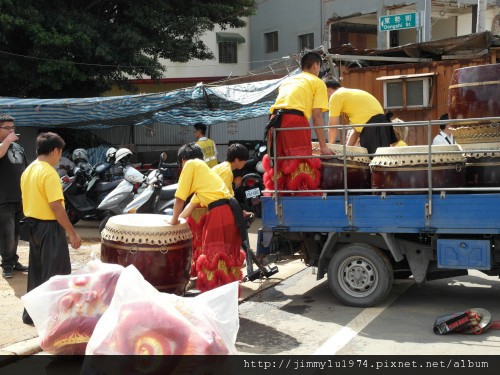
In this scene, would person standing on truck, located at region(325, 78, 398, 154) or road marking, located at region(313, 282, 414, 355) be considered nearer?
road marking, located at region(313, 282, 414, 355)

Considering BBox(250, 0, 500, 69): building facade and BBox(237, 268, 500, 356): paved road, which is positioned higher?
BBox(250, 0, 500, 69): building facade

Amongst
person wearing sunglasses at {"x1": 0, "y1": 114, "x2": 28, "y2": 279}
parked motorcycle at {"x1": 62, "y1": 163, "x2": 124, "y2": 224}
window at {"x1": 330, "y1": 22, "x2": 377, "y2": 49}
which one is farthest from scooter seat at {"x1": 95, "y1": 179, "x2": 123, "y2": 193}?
window at {"x1": 330, "y1": 22, "x2": 377, "y2": 49}

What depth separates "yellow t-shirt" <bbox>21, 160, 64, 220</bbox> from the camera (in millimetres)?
5363

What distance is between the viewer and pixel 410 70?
12.4 m

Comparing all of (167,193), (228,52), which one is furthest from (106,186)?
(228,52)

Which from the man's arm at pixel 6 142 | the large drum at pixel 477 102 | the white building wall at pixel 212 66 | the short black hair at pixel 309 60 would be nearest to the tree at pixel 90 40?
the man's arm at pixel 6 142

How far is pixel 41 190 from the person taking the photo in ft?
17.8

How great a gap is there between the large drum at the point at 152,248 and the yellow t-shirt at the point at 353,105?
8.16ft

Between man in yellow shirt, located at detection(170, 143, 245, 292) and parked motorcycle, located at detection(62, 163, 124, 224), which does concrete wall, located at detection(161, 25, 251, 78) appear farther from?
man in yellow shirt, located at detection(170, 143, 245, 292)

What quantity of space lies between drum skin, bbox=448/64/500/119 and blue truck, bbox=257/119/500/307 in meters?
0.23

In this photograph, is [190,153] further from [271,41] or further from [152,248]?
[271,41]

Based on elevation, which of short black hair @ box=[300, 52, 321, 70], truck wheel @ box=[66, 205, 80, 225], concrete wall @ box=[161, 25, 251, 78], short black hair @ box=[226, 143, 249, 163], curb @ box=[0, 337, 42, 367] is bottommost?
curb @ box=[0, 337, 42, 367]

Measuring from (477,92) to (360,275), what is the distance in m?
2.03

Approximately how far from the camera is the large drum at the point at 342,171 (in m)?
6.28
